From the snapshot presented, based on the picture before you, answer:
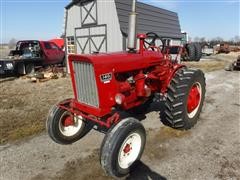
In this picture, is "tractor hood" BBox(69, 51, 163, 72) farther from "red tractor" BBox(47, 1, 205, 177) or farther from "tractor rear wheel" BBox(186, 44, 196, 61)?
"tractor rear wheel" BBox(186, 44, 196, 61)

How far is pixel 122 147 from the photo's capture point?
359 centimetres

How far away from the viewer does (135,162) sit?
3857 mm

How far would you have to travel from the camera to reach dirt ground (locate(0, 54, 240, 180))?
372 centimetres

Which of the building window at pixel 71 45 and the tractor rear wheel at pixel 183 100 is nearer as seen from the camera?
the tractor rear wheel at pixel 183 100

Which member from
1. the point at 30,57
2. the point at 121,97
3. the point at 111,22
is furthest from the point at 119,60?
the point at 30,57

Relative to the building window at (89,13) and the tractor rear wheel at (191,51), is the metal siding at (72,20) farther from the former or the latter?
the tractor rear wheel at (191,51)

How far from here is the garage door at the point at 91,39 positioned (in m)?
13.5

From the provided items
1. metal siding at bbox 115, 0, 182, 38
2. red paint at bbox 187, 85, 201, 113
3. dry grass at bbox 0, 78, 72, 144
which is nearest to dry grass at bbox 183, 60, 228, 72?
metal siding at bbox 115, 0, 182, 38

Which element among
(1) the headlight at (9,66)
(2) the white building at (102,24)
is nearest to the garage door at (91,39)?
(2) the white building at (102,24)

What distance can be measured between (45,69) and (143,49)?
1104 cm

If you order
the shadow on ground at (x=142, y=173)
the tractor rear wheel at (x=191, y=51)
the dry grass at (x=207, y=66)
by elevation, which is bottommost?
the shadow on ground at (x=142, y=173)

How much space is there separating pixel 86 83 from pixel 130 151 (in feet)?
4.01

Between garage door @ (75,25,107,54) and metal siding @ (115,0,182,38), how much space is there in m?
1.17

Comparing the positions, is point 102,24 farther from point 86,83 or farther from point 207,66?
point 86,83
